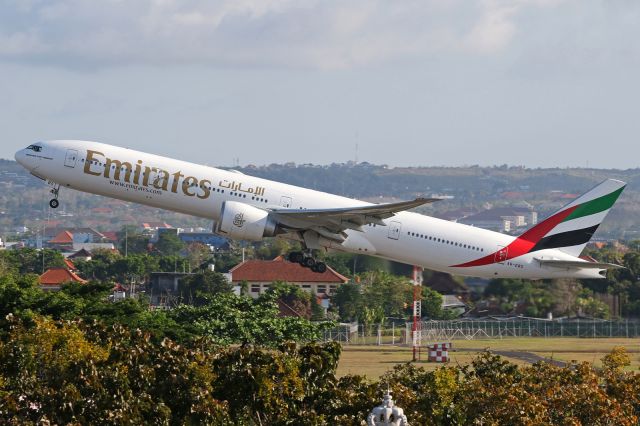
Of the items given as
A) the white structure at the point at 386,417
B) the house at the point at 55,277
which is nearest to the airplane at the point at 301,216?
the white structure at the point at 386,417

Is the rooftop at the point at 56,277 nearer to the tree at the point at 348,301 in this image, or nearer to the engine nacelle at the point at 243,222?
the tree at the point at 348,301

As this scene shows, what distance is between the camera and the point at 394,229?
61625mm

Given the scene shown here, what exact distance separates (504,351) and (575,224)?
1027 centimetres

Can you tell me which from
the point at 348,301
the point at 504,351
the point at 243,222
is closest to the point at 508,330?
the point at 504,351

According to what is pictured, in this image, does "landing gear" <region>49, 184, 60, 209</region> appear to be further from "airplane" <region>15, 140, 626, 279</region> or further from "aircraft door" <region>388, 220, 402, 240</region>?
"aircraft door" <region>388, 220, 402, 240</region>

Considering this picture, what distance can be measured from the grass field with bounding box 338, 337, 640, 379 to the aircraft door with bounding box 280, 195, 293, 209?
7.87 meters

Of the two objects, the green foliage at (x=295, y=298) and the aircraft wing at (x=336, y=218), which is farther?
the green foliage at (x=295, y=298)

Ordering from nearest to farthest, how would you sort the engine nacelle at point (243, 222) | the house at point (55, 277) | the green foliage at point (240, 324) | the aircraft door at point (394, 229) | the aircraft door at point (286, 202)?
the engine nacelle at point (243, 222)
the aircraft door at point (286, 202)
the aircraft door at point (394, 229)
the green foliage at point (240, 324)
the house at point (55, 277)

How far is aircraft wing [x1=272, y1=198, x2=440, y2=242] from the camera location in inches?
2320

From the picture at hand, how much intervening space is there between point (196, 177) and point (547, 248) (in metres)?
17.7

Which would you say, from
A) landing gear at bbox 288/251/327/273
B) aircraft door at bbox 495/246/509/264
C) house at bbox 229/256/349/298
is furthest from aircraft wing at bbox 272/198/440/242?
house at bbox 229/256/349/298

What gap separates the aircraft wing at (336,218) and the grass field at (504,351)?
6.52 m

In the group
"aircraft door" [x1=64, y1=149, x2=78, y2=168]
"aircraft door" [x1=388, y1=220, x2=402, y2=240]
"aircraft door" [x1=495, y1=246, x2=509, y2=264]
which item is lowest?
"aircraft door" [x1=495, y1=246, x2=509, y2=264]

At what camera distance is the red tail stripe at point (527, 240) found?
6391 cm
